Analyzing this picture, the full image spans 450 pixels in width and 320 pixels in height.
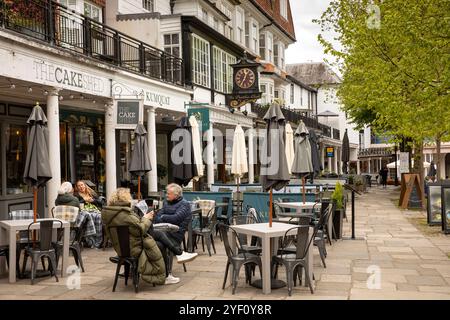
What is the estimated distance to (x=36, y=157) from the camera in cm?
870

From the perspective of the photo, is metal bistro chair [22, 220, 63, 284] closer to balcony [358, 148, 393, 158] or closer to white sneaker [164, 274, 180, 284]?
white sneaker [164, 274, 180, 284]

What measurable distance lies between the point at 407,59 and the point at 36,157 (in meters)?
10.1

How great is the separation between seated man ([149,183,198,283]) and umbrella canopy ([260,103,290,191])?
4.54 ft

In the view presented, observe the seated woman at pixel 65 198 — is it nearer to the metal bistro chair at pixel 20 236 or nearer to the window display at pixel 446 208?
the metal bistro chair at pixel 20 236

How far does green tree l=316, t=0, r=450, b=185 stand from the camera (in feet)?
38.3

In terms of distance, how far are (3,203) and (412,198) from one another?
1498 cm

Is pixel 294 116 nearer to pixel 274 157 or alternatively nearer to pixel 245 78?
pixel 245 78

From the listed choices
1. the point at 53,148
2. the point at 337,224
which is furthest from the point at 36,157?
the point at 337,224

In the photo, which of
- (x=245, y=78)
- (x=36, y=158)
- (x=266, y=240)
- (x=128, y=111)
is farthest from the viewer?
(x=245, y=78)

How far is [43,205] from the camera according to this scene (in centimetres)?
1491

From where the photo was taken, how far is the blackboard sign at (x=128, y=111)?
13742 mm

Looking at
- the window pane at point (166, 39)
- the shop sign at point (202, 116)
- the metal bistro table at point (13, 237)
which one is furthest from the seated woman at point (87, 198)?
the window pane at point (166, 39)

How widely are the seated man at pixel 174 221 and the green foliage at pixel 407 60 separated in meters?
5.94

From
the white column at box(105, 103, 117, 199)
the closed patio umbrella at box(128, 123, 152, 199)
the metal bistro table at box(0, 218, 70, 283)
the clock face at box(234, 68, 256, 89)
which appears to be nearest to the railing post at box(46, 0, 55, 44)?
the closed patio umbrella at box(128, 123, 152, 199)
